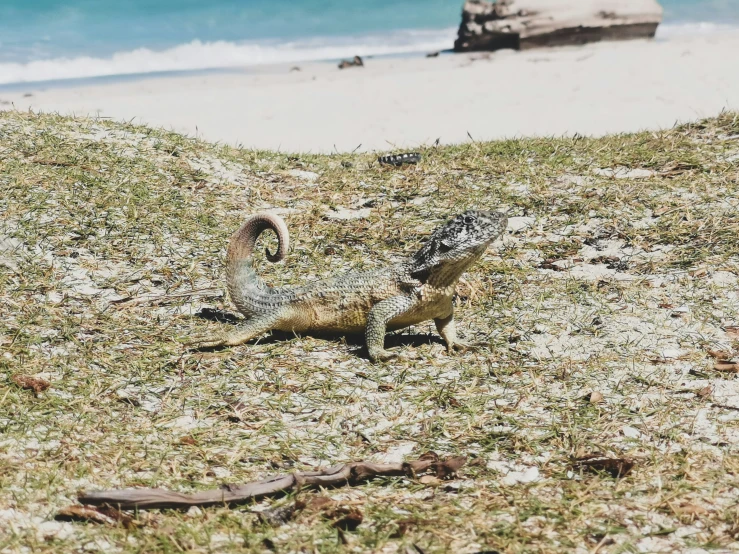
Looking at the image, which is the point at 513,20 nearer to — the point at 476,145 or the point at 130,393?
the point at 476,145

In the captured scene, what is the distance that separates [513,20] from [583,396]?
18.1 metres

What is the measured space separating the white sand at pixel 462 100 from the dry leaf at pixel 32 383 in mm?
6751

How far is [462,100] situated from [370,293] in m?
11.1

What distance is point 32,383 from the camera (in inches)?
164

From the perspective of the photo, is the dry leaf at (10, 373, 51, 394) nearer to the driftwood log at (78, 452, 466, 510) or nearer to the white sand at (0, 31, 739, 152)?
the driftwood log at (78, 452, 466, 510)

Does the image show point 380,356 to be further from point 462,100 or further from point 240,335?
point 462,100

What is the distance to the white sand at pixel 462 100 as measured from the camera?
41.4ft

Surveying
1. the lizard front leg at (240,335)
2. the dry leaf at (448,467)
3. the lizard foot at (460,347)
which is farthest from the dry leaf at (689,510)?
the lizard front leg at (240,335)

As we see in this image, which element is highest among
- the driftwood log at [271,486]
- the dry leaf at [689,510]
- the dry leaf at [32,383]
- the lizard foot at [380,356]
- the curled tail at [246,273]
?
the curled tail at [246,273]

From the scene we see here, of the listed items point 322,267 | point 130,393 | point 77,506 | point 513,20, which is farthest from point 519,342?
point 513,20

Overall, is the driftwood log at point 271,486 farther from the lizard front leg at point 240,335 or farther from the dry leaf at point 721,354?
the dry leaf at point 721,354

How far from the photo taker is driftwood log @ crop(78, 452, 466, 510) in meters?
3.08

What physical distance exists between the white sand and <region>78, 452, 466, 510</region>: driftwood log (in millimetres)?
7186

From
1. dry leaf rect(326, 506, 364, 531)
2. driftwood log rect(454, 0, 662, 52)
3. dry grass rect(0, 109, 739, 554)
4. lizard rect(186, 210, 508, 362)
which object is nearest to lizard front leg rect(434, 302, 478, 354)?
lizard rect(186, 210, 508, 362)
